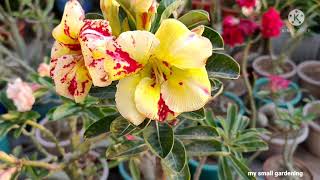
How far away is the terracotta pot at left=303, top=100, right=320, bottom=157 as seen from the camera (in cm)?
167

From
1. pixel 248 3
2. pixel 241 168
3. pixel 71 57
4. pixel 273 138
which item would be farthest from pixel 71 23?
pixel 273 138

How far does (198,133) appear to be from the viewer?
3.05ft

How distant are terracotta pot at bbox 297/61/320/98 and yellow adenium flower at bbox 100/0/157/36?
1518 mm

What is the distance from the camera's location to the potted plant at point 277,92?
1701 mm

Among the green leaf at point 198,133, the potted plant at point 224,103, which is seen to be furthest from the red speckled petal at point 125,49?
the potted plant at point 224,103

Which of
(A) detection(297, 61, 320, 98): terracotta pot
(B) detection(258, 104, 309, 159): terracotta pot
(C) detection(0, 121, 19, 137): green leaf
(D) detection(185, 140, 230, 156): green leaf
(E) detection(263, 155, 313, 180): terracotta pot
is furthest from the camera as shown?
(A) detection(297, 61, 320, 98): terracotta pot

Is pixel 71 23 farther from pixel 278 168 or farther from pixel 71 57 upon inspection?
pixel 278 168

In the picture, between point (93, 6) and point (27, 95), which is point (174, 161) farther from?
point (93, 6)

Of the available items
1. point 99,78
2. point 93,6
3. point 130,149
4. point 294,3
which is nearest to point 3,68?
point 93,6

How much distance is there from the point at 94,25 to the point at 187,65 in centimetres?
14

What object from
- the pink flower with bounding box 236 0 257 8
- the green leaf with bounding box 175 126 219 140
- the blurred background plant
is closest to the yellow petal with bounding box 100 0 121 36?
the green leaf with bounding box 175 126 219 140

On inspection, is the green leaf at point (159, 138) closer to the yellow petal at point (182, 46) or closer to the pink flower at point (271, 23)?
the yellow petal at point (182, 46)

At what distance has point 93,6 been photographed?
8.18ft

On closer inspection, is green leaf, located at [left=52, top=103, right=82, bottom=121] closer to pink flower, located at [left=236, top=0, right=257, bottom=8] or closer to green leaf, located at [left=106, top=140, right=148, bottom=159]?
green leaf, located at [left=106, top=140, right=148, bottom=159]
